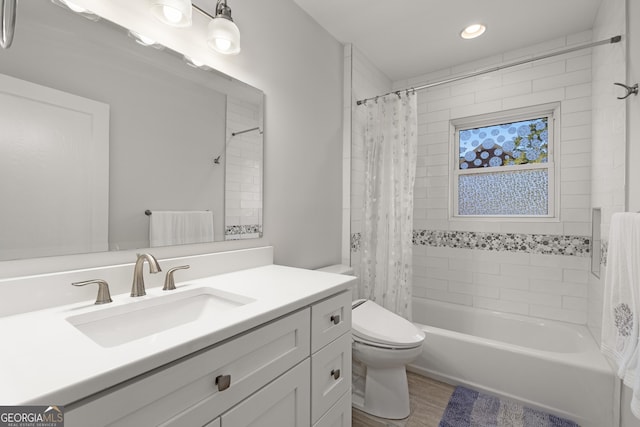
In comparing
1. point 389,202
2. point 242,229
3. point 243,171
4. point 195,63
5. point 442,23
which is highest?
point 442,23

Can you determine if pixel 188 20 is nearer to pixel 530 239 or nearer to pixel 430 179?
pixel 430 179

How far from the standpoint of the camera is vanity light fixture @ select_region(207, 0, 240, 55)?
4.21 feet

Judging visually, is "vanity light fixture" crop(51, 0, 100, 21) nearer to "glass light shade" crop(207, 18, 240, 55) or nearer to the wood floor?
"glass light shade" crop(207, 18, 240, 55)

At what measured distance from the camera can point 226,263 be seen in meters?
1.42

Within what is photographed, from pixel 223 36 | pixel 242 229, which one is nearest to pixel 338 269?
pixel 242 229

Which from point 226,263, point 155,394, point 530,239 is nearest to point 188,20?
point 226,263

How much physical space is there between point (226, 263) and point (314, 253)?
30.9 inches

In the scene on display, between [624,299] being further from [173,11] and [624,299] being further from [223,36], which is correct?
[173,11]

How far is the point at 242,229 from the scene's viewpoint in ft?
5.07

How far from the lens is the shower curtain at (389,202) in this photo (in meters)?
2.19

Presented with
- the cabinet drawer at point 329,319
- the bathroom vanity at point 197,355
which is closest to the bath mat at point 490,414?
the bathroom vanity at point 197,355

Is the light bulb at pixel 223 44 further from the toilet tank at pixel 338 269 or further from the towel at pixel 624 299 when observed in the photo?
the towel at pixel 624 299

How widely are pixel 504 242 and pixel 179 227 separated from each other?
2477mm

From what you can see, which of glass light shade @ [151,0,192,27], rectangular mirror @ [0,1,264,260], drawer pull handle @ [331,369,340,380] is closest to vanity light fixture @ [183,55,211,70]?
rectangular mirror @ [0,1,264,260]
